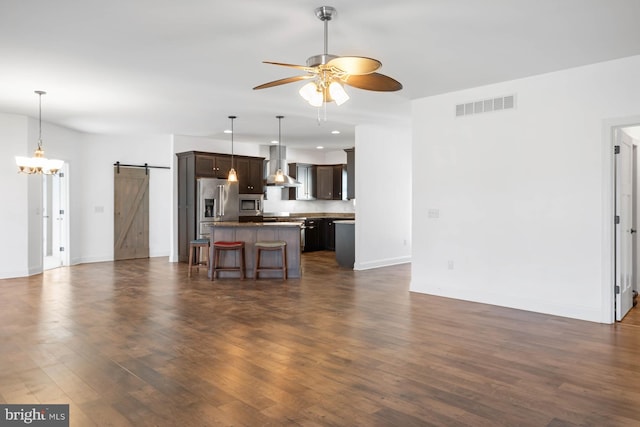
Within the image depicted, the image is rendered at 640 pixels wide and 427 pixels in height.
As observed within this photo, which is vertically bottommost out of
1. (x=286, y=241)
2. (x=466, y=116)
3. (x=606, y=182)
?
(x=286, y=241)

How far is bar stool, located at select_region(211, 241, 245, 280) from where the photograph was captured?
22.4ft

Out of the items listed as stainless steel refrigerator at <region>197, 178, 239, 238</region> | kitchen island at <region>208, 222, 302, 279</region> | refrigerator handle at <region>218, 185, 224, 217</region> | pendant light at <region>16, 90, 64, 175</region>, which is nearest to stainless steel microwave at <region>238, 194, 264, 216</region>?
stainless steel refrigerator at <region>197, 178, 239, 238</region>

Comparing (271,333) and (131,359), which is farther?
(271,333)

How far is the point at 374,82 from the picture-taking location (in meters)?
3.17

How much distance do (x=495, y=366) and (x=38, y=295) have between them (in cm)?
565

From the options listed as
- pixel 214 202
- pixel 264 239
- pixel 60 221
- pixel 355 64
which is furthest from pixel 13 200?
pixel 355 64

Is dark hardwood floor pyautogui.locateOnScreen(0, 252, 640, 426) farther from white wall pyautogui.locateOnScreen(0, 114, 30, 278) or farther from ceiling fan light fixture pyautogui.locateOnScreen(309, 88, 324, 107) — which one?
ceiling fan light fixture pyautogui.locateOnScreen(309, 88, 324, 107)

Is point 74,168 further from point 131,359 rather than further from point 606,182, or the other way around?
point 606,182

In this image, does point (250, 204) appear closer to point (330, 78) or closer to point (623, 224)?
point (330, 78)

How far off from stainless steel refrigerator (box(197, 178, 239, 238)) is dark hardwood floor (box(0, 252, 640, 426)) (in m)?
3.19

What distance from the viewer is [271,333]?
13.3 ft

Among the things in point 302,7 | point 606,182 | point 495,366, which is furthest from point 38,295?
point 606,182

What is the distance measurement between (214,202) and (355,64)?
260 inches

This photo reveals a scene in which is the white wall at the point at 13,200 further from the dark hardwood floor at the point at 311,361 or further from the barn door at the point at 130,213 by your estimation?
the barn door at the point at 130,213
